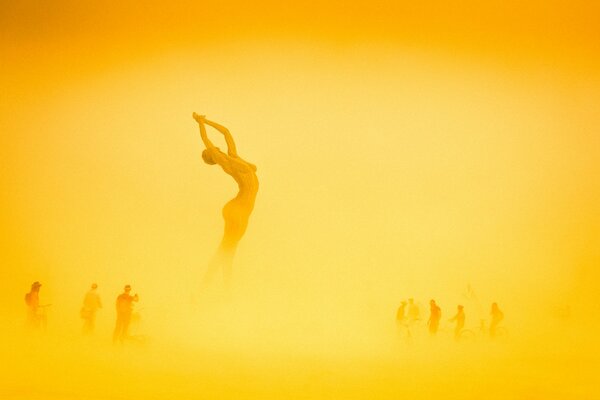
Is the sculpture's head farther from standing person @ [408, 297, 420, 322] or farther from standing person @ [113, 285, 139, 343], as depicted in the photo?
standing person @ [408, 297, 420, 322]

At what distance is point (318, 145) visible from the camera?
36.8 feet

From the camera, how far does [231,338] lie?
318 inches

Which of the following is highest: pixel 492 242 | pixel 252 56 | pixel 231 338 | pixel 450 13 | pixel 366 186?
pixel 450 13

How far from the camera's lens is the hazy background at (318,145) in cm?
1059

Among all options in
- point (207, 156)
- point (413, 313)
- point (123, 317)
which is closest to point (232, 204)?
point (207, 156)

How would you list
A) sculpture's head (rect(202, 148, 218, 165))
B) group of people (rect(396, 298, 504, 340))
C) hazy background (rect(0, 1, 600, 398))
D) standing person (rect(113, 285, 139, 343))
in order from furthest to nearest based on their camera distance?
hazy background (rect(0, 1, 600, 398)) < group of people (rect(396, 298, 504, 340)) < sculpture's head (rect(202, 148, 218, 165)) < standing person (rect(113, 285, 139, 343))

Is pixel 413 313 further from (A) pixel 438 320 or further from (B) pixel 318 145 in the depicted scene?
(B) pixel 318 145

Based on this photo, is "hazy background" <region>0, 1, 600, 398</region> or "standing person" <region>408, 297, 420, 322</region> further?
"hazy background" <region>0, 1, 600, 398</region>

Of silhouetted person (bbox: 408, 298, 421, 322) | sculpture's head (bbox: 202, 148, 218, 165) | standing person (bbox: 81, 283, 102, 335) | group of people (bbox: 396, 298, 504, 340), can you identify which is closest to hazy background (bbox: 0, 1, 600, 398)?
silhouetted person (bbox: 408, 298, 421, 322)

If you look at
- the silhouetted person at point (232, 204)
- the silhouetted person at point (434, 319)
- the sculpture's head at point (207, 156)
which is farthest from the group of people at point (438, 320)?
the sculpture's head at point (207, 156)

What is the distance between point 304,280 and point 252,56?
3796mm

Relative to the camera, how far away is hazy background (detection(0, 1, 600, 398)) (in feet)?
34.7

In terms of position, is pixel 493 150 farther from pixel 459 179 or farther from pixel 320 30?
pixel 320 30

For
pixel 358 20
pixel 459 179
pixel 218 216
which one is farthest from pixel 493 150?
pixel 218 216
